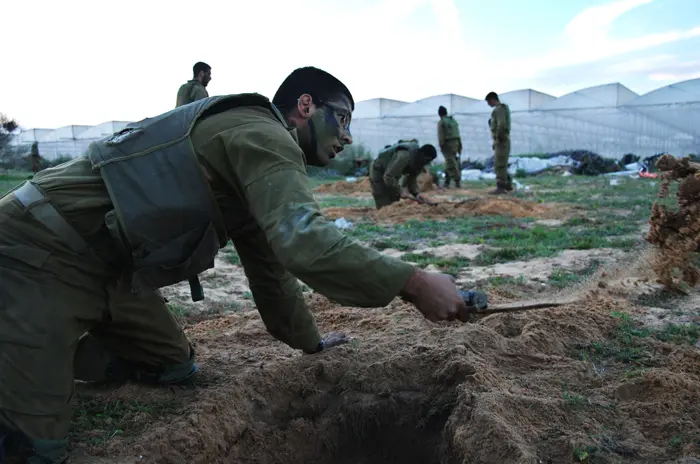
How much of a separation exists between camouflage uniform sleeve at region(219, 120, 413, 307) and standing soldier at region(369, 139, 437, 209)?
696 centimetres

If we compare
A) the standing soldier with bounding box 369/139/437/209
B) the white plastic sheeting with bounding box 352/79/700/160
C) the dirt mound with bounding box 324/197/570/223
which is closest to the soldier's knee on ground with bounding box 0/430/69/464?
the dirt mound with bounding box 324/197/570/223

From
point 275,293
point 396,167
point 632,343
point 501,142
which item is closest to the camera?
point 275,293

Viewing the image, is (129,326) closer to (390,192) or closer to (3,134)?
(390,192)

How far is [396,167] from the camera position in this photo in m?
8.92

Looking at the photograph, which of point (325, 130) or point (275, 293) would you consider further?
point (275, 293)

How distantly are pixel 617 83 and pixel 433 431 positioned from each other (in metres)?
22.8

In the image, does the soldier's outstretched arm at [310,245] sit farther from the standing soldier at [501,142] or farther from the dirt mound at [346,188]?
the dirt mound at [346,188]

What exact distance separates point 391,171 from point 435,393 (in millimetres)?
6718

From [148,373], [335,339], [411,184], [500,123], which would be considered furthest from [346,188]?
[148,373]

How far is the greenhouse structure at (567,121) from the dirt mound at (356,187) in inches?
331

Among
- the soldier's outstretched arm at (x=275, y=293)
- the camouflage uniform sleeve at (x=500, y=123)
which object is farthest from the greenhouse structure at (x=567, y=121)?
the soldier's outstretched arm at (x=275, y=293)

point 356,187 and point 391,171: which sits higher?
point 391,171

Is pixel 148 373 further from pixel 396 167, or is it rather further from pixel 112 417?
pixel 396 167

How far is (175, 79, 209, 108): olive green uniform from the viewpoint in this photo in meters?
8.01
